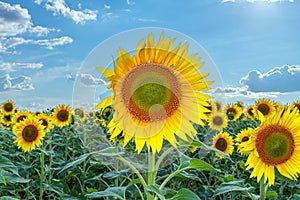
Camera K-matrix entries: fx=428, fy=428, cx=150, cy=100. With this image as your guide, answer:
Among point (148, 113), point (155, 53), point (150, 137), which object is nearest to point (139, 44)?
point (155, 53)

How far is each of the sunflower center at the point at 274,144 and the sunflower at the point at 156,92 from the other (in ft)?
2.30

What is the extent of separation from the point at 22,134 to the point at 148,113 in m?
3.73

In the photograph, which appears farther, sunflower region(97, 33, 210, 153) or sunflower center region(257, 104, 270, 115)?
sunflower center region(257, 104, 270, 115)

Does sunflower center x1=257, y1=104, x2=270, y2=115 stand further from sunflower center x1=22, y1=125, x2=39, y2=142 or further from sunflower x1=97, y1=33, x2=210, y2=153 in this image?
sunflower x1=97, y1=33, x2=210, y2=153

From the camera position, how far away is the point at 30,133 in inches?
209

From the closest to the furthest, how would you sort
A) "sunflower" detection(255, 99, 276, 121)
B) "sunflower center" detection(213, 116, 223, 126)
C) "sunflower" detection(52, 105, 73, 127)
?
"sunflower center" detection(213, 116, 223, 126) → "sunflower" detection(52, 105, 73, 127) → "sunflower" detection(255, 99, 276, 121)

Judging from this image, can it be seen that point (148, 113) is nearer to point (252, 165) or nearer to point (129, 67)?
point (129, 67)

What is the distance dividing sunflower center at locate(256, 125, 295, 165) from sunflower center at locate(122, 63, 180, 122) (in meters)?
0.83

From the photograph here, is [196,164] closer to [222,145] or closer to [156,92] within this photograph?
[156,92]

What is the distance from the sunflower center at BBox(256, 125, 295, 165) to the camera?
2662 mm

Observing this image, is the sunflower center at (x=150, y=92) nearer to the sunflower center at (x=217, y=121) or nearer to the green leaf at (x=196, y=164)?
the green leaf at (x=196, y=164)

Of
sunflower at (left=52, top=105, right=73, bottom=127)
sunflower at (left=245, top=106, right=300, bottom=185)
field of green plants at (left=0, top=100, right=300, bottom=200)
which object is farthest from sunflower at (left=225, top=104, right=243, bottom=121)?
sunflower at (left=245, top=106, right=300, bottom=185)

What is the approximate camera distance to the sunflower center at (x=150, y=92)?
76.5 inches

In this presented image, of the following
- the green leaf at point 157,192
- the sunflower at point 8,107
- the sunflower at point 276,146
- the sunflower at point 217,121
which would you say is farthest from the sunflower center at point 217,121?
the green leaf at point 157,192
